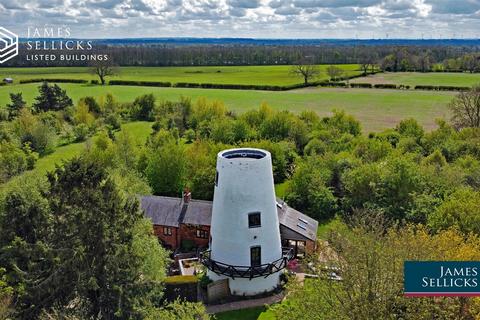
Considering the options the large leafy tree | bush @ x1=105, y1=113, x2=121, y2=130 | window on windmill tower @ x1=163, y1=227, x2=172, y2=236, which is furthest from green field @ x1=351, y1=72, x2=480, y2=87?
the large leafy tree

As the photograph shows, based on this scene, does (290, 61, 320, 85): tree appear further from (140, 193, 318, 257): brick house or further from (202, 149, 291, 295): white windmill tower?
(202, 149, 291, 295): white windmill tower

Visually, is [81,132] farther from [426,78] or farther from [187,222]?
[426,78]

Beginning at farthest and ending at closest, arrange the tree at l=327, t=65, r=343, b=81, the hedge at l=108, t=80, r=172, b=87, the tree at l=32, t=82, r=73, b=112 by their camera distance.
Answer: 1. the tree at l=327, t=65, r=343, b=81
2. the hedge at l=108, t=80, r=172, b=87
3. the tree at l=32, t=82, r=73, b=112

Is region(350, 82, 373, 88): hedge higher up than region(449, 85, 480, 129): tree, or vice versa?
region(350, 82, 373, 88): hedge

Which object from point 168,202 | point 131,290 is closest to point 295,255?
point 168,202

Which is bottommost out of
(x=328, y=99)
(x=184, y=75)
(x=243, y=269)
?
(x=243, y=269)

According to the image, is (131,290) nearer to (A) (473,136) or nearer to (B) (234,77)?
(A) (473,136)

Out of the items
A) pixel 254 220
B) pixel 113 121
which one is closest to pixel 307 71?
pixel 113 121
